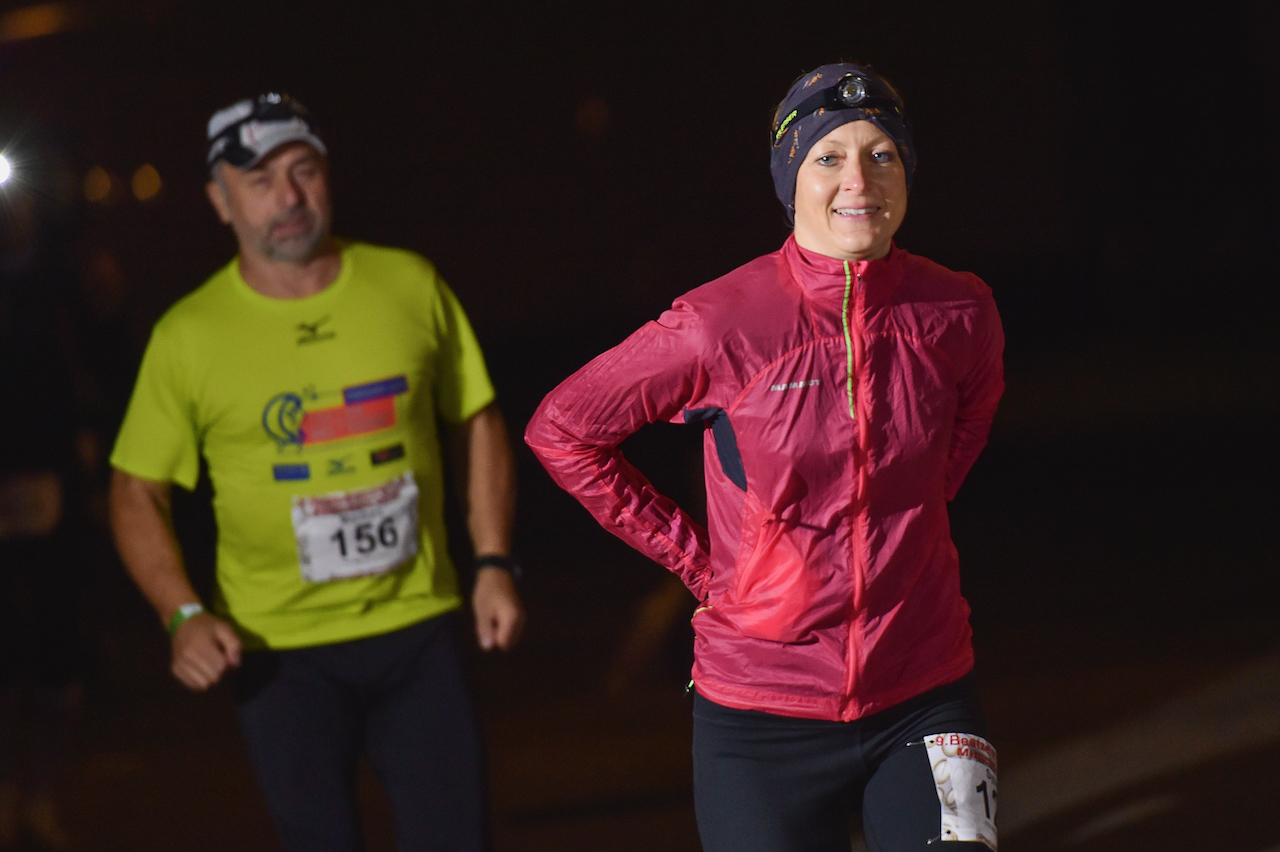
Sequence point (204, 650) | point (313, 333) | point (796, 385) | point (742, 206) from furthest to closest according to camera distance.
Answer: point (742, 206) < point (313, 333) < point (204, 650) < point (796, 385)

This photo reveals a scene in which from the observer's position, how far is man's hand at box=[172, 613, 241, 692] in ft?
8.92

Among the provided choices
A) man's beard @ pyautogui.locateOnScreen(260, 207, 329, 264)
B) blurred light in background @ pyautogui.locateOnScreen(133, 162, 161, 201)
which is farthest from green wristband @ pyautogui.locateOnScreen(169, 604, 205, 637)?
blurred light in background @ pyautogui.locateOnScreen(133, 162, 161, 201)

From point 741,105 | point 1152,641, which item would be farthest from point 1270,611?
point 741,105

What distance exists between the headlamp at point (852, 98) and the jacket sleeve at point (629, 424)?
32 cm

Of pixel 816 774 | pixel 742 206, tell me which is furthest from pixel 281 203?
pixel 742 206

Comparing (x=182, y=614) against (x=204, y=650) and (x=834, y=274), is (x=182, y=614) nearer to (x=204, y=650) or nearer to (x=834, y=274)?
(x=204, y=650)

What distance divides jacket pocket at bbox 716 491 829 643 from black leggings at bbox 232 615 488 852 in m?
0.91

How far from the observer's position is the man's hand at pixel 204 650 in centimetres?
272

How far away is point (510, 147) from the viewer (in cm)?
896

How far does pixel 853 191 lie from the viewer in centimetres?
205

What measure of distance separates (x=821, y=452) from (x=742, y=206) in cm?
516

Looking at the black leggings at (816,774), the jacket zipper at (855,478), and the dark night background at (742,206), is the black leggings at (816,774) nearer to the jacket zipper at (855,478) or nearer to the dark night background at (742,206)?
the jacket zipper at (855,478)

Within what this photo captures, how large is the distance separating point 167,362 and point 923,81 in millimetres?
6290

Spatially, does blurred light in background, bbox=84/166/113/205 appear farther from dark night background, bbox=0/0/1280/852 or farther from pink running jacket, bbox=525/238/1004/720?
pink running jacket, bbox=525/238/1004/720
